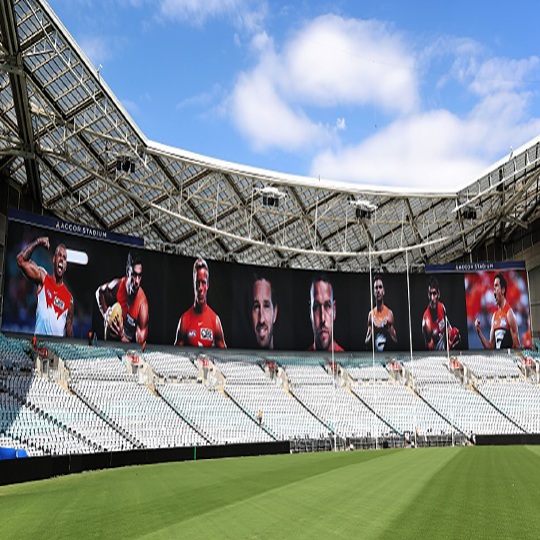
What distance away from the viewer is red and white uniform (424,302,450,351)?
5622 cm

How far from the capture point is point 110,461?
2911 centimetres

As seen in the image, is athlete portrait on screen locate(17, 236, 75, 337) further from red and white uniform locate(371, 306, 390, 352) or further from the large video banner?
red and white uniform locate(371, 306, 390, 352)

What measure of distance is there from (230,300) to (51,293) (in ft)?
51.4

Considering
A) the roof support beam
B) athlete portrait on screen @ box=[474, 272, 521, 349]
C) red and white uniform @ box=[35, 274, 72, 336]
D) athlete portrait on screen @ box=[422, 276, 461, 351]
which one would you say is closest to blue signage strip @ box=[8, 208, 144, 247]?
the roof support beam

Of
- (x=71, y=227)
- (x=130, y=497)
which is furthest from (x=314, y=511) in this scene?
(x=71, y=227)

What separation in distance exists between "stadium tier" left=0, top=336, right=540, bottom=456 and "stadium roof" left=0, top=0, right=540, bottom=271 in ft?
33.8

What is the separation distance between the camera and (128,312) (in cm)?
4662

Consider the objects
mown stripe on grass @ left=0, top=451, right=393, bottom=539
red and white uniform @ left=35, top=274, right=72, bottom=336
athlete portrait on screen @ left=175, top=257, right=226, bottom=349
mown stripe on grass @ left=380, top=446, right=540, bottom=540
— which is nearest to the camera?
mown stripe on grass @ left=380, top=446, right=540, bottom=540

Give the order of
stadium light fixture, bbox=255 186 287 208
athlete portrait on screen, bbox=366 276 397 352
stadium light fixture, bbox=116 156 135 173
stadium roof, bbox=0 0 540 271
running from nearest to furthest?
stadium roof, bbox=0 0 540 271, stadium light fixture, bbox=116 156 135 173, stadium light fixture, bbox=255 186 287 208, athlete portrait on screen, bbox=366 276 397 352

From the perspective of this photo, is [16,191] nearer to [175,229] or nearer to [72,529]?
[175,229]

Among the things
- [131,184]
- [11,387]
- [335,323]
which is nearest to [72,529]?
[11,387]

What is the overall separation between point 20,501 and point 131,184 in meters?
30.4

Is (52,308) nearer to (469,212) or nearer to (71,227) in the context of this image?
(71,227)

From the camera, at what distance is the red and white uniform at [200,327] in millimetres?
50031
